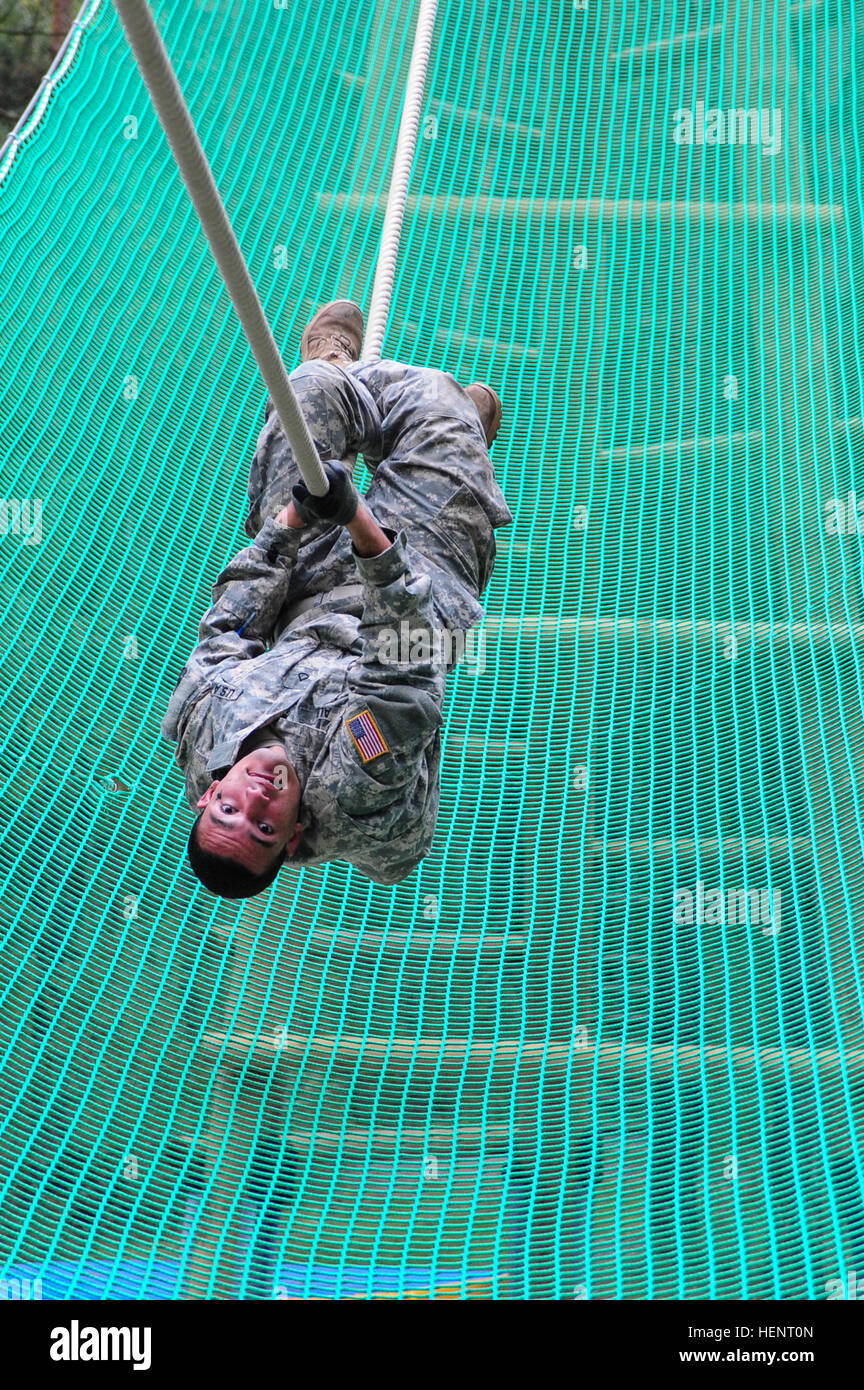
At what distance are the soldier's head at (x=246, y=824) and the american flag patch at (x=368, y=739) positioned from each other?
107 mm

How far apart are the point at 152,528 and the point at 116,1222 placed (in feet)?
4.65

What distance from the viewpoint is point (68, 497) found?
314 centimetres

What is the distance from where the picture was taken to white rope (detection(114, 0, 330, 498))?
1141mm

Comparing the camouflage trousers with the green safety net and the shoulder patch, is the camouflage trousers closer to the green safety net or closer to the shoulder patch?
the shoulder patch

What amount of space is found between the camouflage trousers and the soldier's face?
322mm

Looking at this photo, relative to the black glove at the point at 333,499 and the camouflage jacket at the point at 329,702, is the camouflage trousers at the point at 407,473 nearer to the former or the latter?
the camouflage jacket at the point at 329,702

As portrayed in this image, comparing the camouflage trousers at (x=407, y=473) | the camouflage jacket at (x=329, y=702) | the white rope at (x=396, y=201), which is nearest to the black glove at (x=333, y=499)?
the camouflage jacket at (x=329, y=702)

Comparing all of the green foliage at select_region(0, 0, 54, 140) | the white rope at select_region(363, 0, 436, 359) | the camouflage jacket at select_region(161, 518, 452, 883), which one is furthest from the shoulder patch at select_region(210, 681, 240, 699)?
the green foliage at select_region(0, 0, 54, 140)

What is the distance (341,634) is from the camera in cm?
199

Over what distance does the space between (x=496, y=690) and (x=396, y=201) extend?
971 mm

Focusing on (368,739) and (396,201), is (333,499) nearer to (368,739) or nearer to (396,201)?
(368,739)

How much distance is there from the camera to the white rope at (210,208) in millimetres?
1141

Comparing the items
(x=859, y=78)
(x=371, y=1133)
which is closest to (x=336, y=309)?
(x=371, y=1133)
